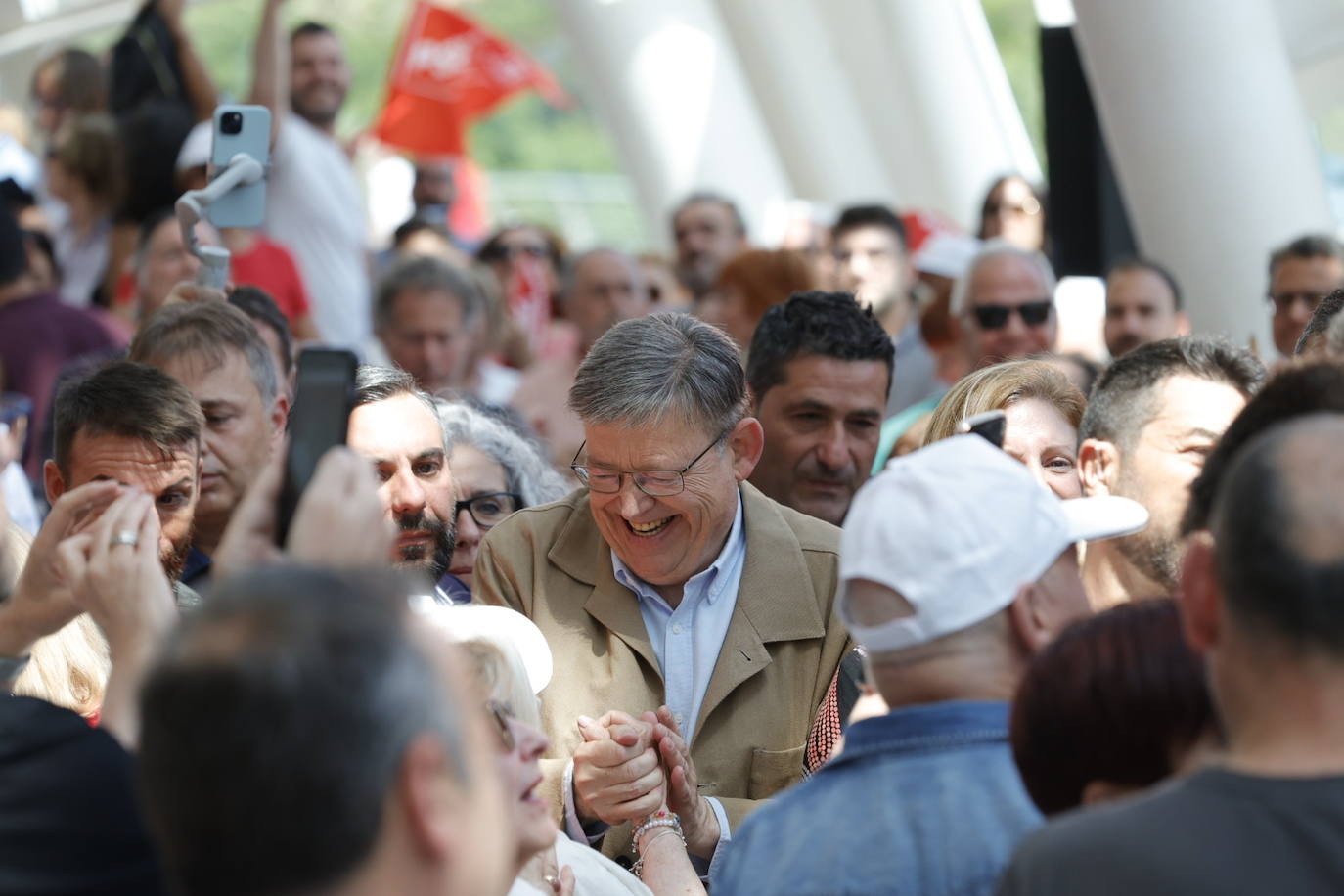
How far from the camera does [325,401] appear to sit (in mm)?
2322

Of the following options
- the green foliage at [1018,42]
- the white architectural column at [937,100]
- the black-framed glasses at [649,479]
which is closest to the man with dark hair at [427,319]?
the black-framed glasses at [649,479]

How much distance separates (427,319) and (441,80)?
6215mm

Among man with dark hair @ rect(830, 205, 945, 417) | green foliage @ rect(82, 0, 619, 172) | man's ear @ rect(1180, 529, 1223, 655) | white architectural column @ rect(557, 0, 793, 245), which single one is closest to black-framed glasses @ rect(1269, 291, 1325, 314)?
man with dark hair @ rect(830, 205, 945, 417)

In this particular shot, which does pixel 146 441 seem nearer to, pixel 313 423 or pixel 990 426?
pixel 313 423

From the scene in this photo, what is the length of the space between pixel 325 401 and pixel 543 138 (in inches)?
1300

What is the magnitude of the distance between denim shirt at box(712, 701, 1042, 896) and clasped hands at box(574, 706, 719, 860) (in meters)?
0.90

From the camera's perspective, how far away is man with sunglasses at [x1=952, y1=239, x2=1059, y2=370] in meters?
6.46

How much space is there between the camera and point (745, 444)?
4.11 meters

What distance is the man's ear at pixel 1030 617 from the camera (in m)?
2.43

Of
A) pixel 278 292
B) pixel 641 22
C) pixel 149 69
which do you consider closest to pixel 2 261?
pixel 278 292

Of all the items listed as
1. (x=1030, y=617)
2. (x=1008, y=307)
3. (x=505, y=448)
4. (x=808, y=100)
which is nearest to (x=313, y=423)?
(x=1030, y=617)

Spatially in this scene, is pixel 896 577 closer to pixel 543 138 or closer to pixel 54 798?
pixel 54 798

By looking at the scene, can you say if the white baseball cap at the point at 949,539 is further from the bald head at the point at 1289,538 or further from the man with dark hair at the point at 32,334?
the man with dark hair at the point at 32,334

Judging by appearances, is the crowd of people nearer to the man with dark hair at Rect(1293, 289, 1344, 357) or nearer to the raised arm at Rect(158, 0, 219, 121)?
the man with dark hair at Rect(1293, 289, 1344, 357)
